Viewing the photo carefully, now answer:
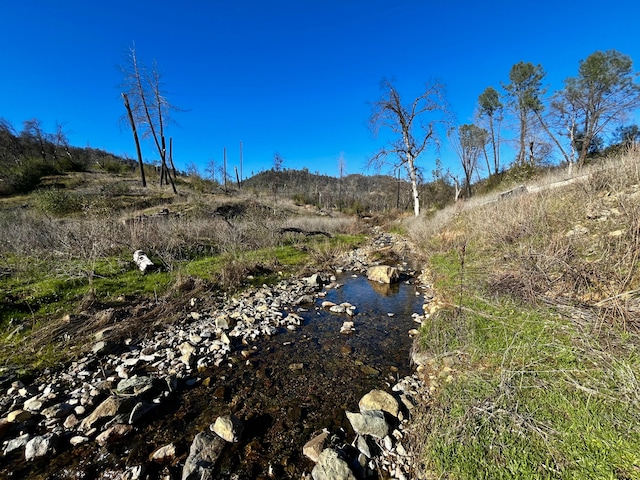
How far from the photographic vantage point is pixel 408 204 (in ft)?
112

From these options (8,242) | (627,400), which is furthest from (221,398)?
(8,242)

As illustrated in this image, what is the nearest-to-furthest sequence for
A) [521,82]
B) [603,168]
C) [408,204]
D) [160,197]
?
1. [603,168]
2. [160,197]
3. [521,82]
4. [408,204]

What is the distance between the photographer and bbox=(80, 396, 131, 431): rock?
280 cm

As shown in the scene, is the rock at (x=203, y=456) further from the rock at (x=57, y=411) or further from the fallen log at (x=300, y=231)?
the fallen log at (x=300, y=231)

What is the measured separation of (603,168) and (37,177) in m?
34.1

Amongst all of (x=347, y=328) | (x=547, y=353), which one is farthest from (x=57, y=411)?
(x=547, y=353)

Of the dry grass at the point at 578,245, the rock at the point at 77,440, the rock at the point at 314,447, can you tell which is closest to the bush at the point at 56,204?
the rock at the point at 77,440

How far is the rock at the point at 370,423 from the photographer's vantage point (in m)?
2.64

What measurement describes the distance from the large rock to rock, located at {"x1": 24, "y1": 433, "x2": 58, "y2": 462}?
705 centimetres

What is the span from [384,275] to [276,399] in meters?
5.40

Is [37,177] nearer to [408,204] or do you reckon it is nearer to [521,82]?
[408,204]

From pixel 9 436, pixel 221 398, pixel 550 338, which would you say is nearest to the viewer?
pixel 9 436

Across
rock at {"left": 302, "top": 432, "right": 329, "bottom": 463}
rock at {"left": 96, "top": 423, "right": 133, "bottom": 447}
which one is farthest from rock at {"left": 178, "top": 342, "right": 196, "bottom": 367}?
rock at {"left": 302, "top": 432, "right": 329, "bottom": 463}

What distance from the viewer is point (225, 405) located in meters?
3.16
